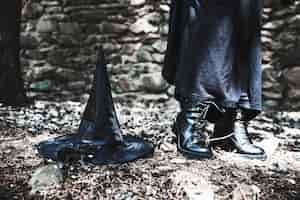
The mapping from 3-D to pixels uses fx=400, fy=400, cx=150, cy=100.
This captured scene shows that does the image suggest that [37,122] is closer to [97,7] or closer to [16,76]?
[16,76]

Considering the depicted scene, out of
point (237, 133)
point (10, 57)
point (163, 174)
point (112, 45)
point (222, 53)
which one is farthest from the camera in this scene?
point (112, 45)

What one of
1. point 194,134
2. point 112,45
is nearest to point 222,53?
point 194,134

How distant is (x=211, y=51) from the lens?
133cm

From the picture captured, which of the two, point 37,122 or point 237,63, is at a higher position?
point 237,63

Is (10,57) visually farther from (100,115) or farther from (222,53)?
(222,53)

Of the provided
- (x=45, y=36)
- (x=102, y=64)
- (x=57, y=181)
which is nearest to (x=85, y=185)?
(x=57, y=181)

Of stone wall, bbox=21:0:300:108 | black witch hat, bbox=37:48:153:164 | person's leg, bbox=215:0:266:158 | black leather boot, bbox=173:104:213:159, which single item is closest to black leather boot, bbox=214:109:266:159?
person's leg, bbox=215:0:266:158

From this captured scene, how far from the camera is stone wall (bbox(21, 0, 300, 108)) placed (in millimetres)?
→ 2932

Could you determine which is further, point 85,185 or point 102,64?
point 102,64

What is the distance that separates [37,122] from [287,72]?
1816mm

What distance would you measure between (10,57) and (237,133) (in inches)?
69.3

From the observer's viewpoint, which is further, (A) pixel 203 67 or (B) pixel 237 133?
(B) pixel 237 133

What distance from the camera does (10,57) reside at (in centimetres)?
263

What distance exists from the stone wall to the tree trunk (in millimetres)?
646
